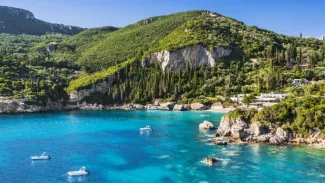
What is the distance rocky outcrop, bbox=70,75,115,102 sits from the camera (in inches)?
6565

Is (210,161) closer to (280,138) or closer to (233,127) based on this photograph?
(233,127)

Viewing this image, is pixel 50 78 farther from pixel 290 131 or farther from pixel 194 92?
pixel 290 131

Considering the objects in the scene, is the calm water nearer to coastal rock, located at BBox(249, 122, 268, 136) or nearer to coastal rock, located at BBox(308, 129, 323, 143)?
coastal rock, located at BBox(308, 129, 323, 143)

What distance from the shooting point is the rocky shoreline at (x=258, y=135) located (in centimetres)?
7239

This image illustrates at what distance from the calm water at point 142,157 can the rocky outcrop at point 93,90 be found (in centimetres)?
6382

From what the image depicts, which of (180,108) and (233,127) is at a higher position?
(180,108)

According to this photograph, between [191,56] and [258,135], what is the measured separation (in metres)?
114

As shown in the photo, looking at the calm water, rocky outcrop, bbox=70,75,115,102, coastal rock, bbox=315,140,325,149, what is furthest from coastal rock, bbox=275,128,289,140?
rocky outcrop, bbox=70,75,115,102

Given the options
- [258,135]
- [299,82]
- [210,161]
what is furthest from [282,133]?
[299,82]

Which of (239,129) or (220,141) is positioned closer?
(220,141)

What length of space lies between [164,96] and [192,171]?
355 feet

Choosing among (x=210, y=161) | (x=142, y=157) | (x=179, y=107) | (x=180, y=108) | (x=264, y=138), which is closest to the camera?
(x=210, y=161)

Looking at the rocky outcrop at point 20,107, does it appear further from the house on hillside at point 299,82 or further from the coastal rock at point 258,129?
the house on hillside at point 299,82

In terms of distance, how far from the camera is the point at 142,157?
219 ft
